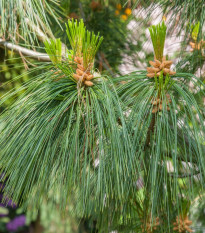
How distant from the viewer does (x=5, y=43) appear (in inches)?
30.4

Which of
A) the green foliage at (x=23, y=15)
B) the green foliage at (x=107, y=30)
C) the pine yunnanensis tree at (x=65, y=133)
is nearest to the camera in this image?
the pine yunnanensis tree at (x=65, y=133)

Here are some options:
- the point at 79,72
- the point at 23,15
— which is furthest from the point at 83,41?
the point at 23,15

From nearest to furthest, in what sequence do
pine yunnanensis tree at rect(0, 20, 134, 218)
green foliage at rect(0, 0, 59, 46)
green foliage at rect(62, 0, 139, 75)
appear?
pine yunnanensis tree at rect(0, 20, 134, 218) < green foliage at rect(0, 0, 59, 46) < green foliage at rect(62, 0, 139, 75)

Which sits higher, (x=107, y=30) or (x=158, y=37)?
(x=158, y=37)

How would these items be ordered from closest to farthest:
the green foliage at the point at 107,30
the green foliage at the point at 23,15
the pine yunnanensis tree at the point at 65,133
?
the pine yunnanensis tree at the point at 65,133
the green foliage at the point at 23,15
the green foliage at the point at 107,30

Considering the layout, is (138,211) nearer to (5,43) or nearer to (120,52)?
(5,43)

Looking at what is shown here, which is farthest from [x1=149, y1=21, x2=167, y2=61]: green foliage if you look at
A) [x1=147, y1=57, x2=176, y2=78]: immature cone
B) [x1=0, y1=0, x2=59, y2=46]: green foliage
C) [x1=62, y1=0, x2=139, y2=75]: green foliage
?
[x1=62, y1=0, x2=139, y2=75]: green foliage

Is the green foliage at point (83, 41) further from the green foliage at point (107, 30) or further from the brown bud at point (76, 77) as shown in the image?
the green foliage at point (107, 30)

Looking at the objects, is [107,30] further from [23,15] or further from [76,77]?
[76,77]

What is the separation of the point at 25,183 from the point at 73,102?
0.13m

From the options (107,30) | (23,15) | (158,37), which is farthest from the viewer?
(107,30)

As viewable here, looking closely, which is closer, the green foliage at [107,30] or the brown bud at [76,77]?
the brown bud at [76,77]

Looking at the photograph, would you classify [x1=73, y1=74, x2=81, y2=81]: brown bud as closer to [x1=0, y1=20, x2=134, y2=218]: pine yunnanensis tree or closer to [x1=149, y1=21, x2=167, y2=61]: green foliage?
[x1=0, y1=20, x2=134, y2=218]: pine yunnanensis tree

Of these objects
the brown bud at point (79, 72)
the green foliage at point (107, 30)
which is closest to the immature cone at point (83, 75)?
the brown bud at point (79, 72)
